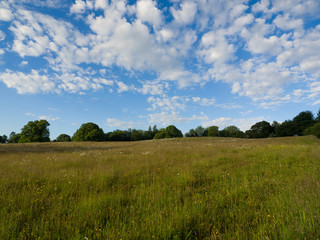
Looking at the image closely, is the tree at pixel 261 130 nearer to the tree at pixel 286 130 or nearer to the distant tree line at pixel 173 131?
the distant tree line at pixel 173 131

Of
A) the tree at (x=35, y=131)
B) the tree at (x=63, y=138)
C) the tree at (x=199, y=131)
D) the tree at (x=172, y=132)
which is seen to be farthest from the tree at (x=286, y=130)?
the tree at (x=63, y=138)

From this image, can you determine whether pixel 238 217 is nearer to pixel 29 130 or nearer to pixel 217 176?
pixel 217 176

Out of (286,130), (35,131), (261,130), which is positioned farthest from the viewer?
(261,130)

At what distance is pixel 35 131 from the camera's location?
52.8 metres

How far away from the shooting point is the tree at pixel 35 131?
5172cm

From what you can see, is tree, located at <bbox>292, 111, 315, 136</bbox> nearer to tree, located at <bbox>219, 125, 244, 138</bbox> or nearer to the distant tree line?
the distant tree line

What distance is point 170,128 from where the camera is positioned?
86.0 meters

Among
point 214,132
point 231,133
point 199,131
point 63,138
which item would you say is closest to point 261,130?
point 231,133

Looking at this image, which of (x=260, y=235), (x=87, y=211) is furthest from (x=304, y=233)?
(x=87, y=211)

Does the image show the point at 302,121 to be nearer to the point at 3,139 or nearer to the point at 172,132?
the point at 172,132

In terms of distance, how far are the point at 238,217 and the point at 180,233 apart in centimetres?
133

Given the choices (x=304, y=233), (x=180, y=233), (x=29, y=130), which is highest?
(x=29, y=130)

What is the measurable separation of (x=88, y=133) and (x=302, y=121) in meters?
94.8

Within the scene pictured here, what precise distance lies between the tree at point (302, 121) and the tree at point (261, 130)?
14.4 meters
